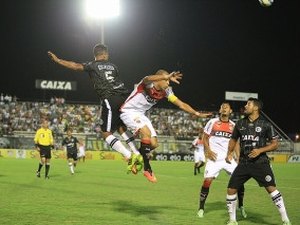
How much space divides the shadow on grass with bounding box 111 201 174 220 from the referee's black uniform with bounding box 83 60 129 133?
81.3 inches

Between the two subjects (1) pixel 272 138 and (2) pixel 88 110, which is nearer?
(1) pixel 272 138

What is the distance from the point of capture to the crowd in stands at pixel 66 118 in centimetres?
4453

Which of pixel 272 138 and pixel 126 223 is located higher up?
pixel 272 138

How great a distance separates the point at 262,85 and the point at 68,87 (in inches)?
1071

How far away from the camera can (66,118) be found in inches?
1827

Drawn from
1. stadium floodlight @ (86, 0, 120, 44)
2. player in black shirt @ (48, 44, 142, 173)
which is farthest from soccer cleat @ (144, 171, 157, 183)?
stadium floodlight @ (86, 0, 120, 44)

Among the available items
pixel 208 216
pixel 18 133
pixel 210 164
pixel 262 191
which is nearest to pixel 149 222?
pixel 208 216

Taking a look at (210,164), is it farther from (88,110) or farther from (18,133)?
(88,110)

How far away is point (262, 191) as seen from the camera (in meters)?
17.6

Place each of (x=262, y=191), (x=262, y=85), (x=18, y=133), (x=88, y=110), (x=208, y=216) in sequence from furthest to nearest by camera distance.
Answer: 1. (x=262, y=85)
2. (x=88, y=110)
3. (x=18, y=133)
4. (x=262, y=191)
5. (x=208, y=216)

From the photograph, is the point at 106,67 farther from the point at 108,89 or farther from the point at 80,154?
the point at 80,154

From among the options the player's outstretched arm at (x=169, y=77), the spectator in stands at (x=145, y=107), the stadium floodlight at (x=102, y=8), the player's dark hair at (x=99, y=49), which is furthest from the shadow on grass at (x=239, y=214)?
the stadium floodlight at (x=102, y=8)

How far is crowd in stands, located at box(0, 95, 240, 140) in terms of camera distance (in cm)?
4453

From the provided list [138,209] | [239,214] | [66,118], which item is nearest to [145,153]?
[138,209]
